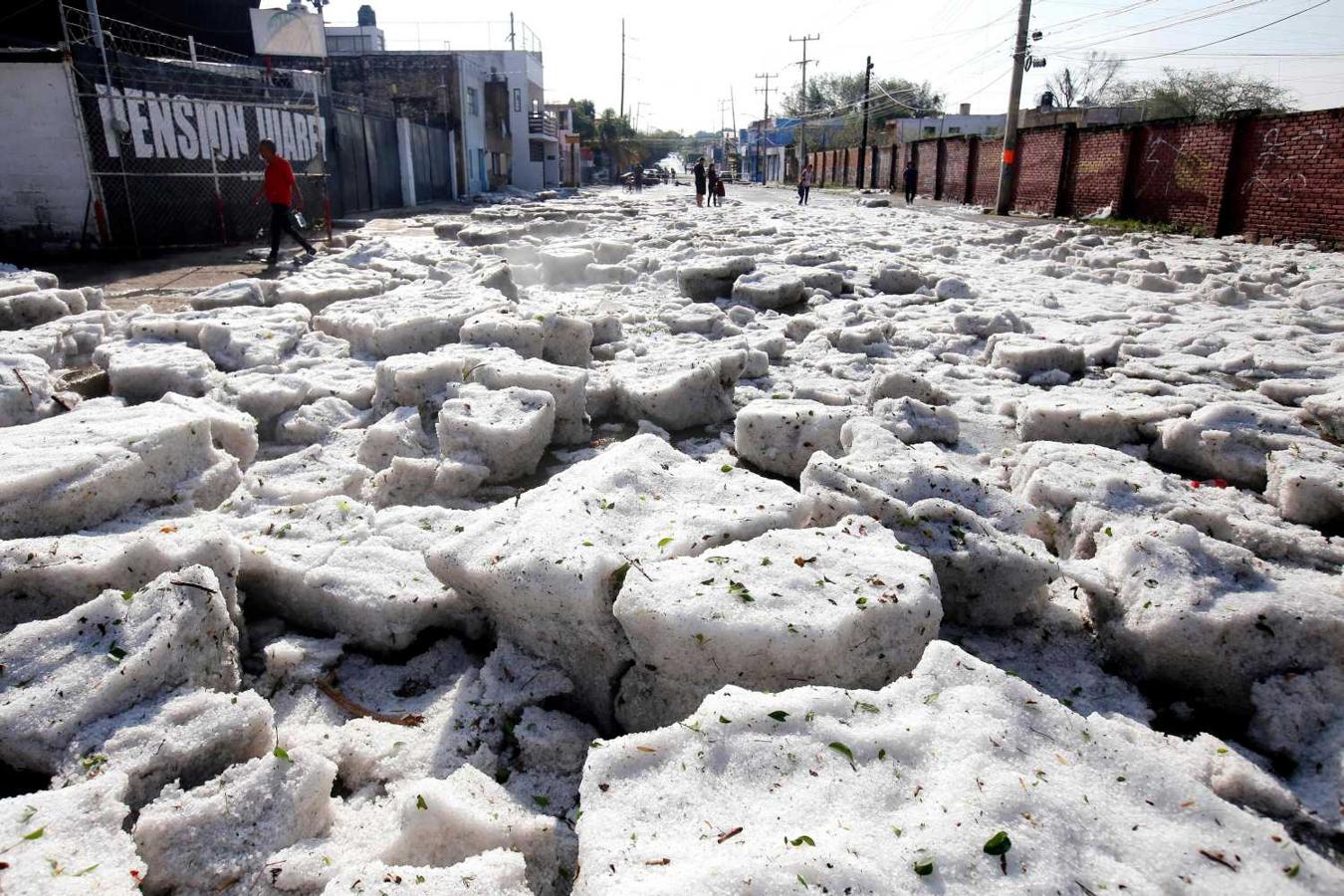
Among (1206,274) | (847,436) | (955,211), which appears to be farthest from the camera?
(955,211)

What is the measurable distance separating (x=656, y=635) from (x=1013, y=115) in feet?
71.3

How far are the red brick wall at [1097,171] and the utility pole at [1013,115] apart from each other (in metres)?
1.77

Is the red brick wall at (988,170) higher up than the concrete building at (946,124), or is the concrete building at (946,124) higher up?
the concrete building at (946,124)

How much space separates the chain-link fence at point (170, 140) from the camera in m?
10.4

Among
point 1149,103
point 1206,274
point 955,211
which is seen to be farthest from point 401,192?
point 1149,103

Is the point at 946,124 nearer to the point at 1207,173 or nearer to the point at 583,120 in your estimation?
the point at 583,120

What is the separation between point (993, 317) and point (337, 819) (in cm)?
559

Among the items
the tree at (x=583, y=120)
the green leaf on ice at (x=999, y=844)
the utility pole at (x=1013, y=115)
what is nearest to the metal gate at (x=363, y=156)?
the utility pole at (x=1013, y=115)

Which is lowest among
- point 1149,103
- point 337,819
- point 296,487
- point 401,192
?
point 337,819

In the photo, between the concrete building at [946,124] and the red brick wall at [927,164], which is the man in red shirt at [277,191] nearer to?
the red brick wall at [927,164]

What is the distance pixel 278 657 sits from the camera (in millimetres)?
2150

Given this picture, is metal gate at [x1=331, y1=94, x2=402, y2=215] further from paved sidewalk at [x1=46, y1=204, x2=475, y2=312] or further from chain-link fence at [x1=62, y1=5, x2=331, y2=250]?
paved sidewalk at [x1=46, y1=204, x2=475, y2=312]

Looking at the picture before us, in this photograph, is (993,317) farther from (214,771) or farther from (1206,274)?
(214,771)

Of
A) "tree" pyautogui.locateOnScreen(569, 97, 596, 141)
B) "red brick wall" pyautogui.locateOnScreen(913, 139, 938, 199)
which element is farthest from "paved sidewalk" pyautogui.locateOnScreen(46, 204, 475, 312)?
"tree" pyautogui.locateOnScreen(569, 97, 596, 141)
